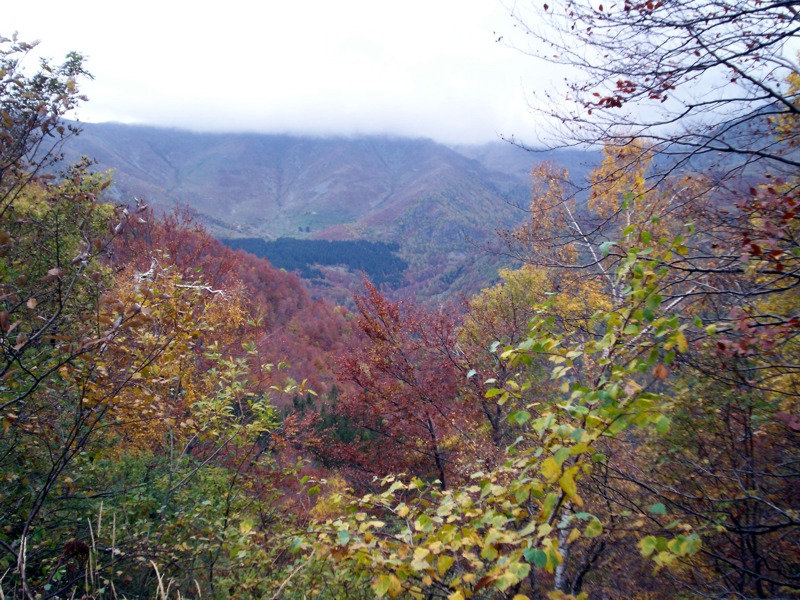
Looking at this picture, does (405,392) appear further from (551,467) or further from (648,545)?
(551,467)

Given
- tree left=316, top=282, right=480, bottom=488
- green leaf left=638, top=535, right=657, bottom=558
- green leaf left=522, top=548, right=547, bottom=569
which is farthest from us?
tree left=316, top=282, right=480, bottom=488

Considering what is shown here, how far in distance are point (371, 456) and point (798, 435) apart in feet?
25.1

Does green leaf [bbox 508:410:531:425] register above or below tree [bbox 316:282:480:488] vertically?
above

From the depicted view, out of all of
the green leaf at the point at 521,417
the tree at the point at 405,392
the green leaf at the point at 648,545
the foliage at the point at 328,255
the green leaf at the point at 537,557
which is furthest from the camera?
the foliage at the point at 328,255

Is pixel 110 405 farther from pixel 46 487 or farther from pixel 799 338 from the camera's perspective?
pixel 799 338

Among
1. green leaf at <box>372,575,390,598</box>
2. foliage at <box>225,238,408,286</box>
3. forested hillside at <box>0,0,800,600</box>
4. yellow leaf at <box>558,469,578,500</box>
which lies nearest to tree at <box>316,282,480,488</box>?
forested hillside at <box>0,0,800,600</box>

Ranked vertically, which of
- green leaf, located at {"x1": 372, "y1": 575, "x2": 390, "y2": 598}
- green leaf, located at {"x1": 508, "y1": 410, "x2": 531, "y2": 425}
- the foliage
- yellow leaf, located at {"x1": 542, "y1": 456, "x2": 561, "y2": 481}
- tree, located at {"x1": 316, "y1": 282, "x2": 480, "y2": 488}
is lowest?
the foliage

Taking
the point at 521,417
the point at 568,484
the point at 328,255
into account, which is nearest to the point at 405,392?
the point at 521,417

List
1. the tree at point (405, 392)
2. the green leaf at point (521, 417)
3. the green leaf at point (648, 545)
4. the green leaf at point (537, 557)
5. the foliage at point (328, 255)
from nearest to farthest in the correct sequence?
the green leaf at point (537, 557)
the green leaf at point (648, 545)
the green leaf at point (521, 417)
the tree at point (405, 392)
the foliage at point (328, 255)

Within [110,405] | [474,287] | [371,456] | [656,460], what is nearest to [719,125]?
[656,460]

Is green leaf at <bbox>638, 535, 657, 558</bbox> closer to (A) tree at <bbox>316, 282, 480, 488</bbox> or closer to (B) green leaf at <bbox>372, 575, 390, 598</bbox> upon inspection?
(B) green leaf at <bbox>372, 575, 390, 598</bbox>

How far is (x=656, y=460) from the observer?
5.59m

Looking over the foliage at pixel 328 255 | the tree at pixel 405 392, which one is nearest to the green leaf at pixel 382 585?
the tree at pixel 405 392

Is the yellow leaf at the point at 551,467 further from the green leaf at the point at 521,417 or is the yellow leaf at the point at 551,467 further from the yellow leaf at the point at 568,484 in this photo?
the green leaf at the point at 521,417
